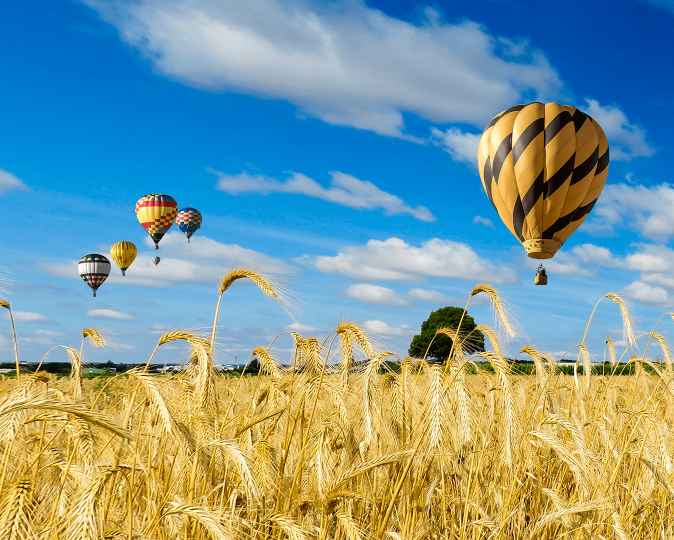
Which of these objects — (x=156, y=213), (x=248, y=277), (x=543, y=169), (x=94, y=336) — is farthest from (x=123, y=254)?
(x=248, y=277)

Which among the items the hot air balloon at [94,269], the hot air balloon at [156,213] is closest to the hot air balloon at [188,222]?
the hot air balloon at [156,213]

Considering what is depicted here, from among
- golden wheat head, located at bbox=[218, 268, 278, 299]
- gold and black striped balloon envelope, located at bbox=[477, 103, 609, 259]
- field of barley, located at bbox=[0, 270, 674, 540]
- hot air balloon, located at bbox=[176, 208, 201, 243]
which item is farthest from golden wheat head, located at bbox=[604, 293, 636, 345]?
hot air balloon, located at bbox=[176, 208, 201, 243]

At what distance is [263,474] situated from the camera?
318 centimetres

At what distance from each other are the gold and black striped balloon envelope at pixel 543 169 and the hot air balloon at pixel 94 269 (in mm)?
33626

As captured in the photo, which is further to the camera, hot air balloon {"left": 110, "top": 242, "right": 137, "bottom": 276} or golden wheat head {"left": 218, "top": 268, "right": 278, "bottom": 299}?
hot air balloon {"left": 110, "top": 242, "right": 137, "bottom": 276}

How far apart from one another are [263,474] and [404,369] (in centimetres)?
148

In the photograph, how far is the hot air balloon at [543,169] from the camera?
14.9 metres

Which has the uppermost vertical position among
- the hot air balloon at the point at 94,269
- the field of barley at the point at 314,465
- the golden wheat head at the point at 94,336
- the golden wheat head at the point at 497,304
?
the hot air balloon at the point at 94,269

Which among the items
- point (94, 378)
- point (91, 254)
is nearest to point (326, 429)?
point (94, 378)

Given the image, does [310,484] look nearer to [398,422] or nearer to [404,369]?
[398,422]

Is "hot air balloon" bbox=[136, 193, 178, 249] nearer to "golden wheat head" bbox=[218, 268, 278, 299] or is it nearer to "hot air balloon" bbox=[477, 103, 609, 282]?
"hot air balloon" bbox=[477, 103, 609, 282]

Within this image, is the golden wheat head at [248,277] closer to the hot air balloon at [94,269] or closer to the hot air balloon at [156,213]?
the hot air balloon at [156,213]

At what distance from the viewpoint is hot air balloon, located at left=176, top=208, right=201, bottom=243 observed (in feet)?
142

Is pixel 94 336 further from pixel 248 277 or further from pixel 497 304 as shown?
pixel 497 304
